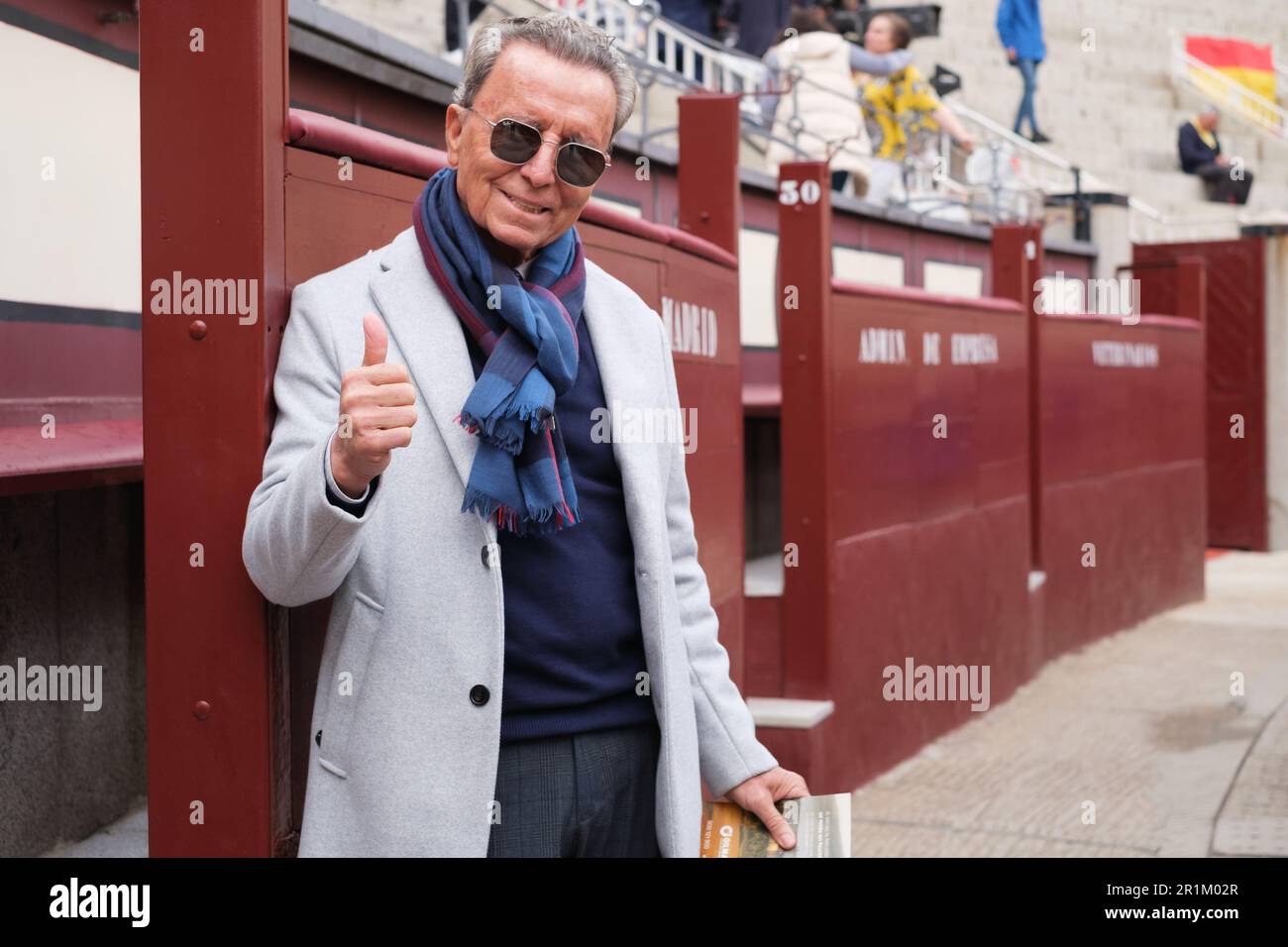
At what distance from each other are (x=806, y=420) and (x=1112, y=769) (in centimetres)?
200

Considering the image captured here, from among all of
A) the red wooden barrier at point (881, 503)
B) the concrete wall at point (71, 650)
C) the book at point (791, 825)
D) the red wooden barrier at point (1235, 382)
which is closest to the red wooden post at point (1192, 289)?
the red wooden barrier at point (1235, 382)

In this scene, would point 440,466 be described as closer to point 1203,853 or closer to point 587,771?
point 587,771

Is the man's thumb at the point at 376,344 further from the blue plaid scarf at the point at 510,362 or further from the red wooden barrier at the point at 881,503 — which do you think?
the red wooden barrier at the point at 881,503

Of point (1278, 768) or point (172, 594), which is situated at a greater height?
point (172, 594)

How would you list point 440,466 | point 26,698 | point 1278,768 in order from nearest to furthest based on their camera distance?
point 440,466, point 26,698, point 1278,768

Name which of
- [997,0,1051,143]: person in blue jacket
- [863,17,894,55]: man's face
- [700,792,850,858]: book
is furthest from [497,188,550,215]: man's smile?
[997,0,1051,143]: person in blue jacket

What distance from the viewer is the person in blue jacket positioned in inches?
728

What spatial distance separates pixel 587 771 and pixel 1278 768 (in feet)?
18.1

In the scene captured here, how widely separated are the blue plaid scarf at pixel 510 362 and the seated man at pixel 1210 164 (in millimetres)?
19539

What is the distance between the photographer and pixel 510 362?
207cm

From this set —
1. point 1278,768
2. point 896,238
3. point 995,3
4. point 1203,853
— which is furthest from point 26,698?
point 995,3

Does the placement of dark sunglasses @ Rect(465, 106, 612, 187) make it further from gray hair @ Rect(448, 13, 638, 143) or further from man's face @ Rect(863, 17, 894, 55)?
man's face @ Rect(863, 17, 894, 55)

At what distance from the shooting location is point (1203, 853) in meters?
5.50

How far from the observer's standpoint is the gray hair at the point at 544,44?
217 centimetres
